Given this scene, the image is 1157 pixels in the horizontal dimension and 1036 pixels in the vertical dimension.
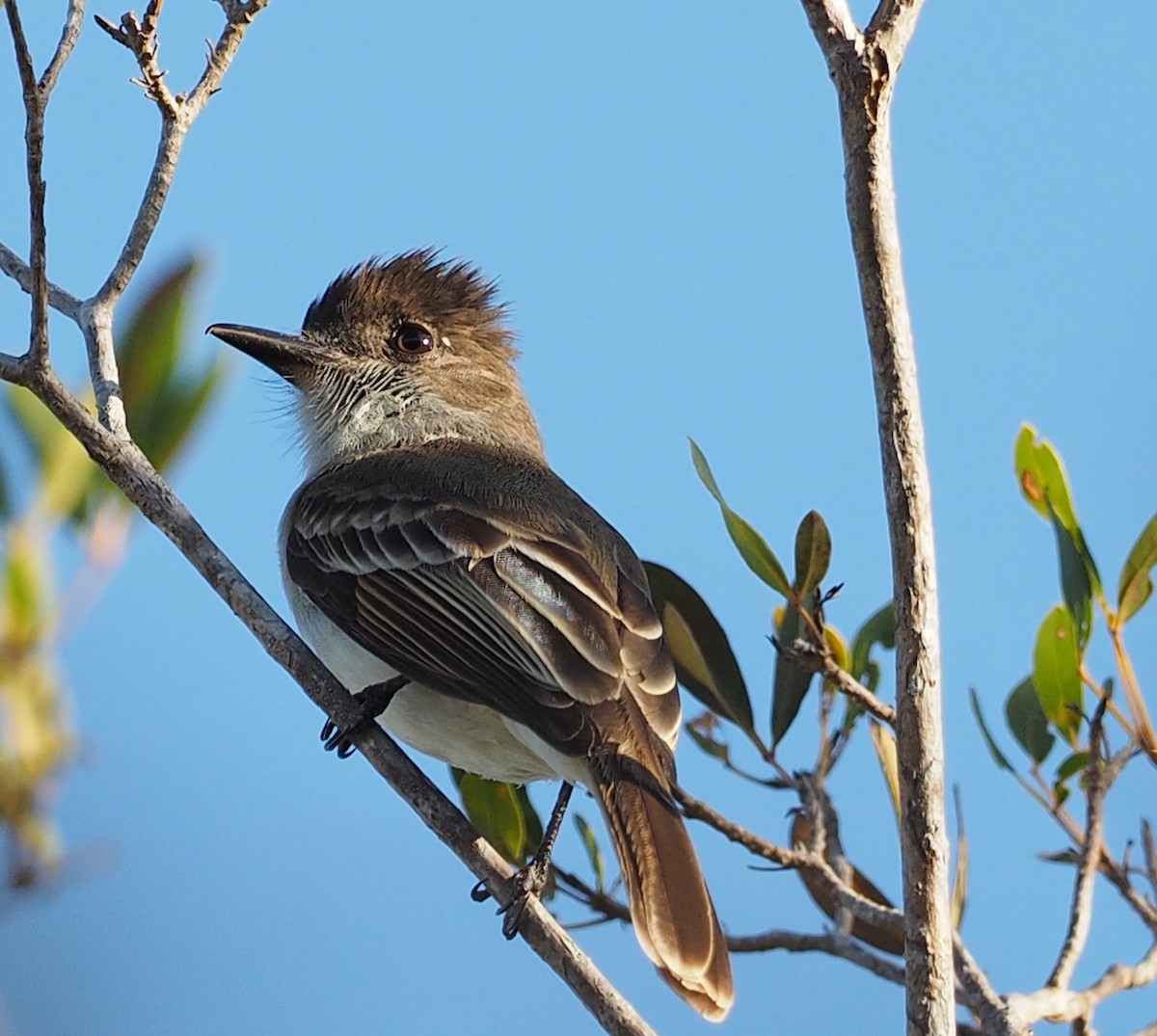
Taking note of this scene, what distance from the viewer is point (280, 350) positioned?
4.49m

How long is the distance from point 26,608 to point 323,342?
58.0 inches

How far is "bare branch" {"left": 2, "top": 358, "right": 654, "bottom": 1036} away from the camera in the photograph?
114 inches

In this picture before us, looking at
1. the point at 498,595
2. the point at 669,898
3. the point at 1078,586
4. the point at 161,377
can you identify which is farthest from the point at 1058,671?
the point at 161,377

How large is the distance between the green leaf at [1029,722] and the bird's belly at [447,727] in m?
1.05

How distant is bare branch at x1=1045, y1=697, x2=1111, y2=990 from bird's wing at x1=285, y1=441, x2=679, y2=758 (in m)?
0.77

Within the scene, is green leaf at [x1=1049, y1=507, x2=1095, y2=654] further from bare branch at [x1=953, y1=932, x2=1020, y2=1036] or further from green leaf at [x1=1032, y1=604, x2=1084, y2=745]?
bare branch at [x1=953, y1=932, x2=1020, y2=1036]

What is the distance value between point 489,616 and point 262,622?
1.45 feet

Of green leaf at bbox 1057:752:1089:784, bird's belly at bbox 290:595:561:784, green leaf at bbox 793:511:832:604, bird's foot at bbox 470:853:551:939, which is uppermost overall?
bird's belly at bbox 290:595:561:784

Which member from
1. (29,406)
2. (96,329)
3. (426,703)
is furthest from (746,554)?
(29,406)

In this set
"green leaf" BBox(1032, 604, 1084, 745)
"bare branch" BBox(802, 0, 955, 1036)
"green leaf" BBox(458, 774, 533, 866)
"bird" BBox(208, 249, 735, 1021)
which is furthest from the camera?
"green leaf" BBox(458, 774, 533, 866)

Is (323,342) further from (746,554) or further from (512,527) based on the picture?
(746,554)

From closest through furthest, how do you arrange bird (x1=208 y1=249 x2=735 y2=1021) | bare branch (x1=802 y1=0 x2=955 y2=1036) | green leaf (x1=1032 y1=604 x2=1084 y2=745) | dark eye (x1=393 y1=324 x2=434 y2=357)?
bare branch (x1=802 y1=0 x2=955 y2=1036) < bird (x1=208 y1=249 x2=735 y2=1021) < green leaf (x1=1032 y1=604 x2=1084 y2=745) < dark eye (x1=393 y1=324 x2=434 y2=357)

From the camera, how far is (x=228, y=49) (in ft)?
10.4

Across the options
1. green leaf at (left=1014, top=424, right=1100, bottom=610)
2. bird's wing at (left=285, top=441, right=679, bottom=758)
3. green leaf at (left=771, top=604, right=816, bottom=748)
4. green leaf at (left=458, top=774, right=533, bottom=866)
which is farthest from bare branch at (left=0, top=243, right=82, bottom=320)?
green leaf at (left=1014, top=424, right=1100, bottom=610)
